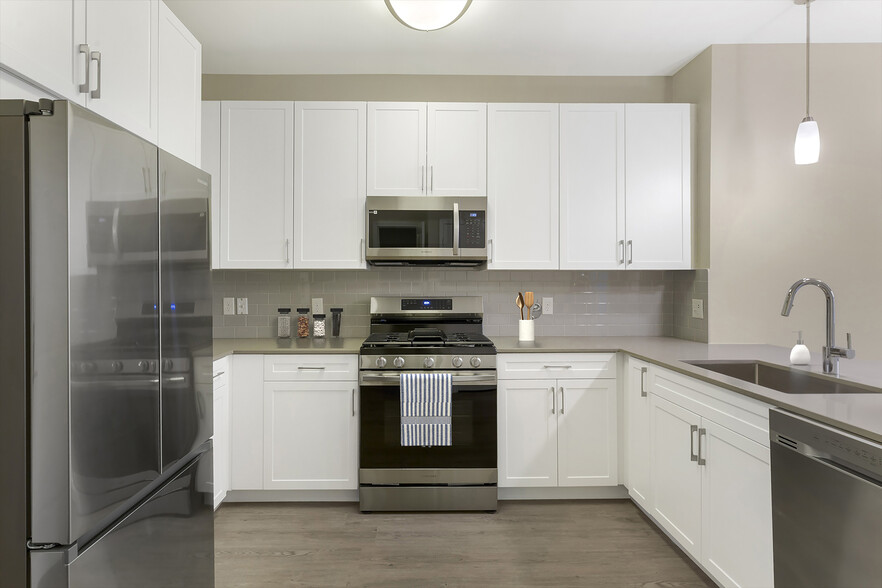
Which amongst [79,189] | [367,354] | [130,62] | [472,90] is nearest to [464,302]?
[367,354]

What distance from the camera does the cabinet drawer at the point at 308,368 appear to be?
299 centimetres

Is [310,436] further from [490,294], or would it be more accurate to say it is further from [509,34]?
[509,34]

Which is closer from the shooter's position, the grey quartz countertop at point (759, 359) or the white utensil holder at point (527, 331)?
the grey quartz countertop at point (759, 359)

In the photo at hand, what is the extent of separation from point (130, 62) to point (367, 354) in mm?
1726

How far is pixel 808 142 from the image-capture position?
92.8 inches

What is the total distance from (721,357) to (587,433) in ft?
2.75

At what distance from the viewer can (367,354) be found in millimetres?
2936

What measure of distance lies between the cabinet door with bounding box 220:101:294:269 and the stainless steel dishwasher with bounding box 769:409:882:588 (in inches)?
104

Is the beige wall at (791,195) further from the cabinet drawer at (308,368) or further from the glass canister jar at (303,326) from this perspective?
the glass canister jar at (303,326)

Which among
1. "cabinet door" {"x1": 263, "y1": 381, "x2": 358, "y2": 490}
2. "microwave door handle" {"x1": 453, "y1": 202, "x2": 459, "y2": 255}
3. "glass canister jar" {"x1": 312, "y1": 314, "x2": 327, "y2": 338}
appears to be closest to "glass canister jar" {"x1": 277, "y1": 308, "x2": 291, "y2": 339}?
"glass canister jar" {"x1": 312, "y1": 314, "x2": 327, "y2": 338}

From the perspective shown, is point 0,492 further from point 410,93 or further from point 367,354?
point 410,93

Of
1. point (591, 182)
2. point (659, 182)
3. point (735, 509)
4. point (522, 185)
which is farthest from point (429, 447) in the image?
point (659, 182)

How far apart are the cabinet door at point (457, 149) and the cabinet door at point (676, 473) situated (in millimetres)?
1615

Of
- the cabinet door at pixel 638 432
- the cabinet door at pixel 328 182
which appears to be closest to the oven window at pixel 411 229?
the cabinet door at pixel 328 182
